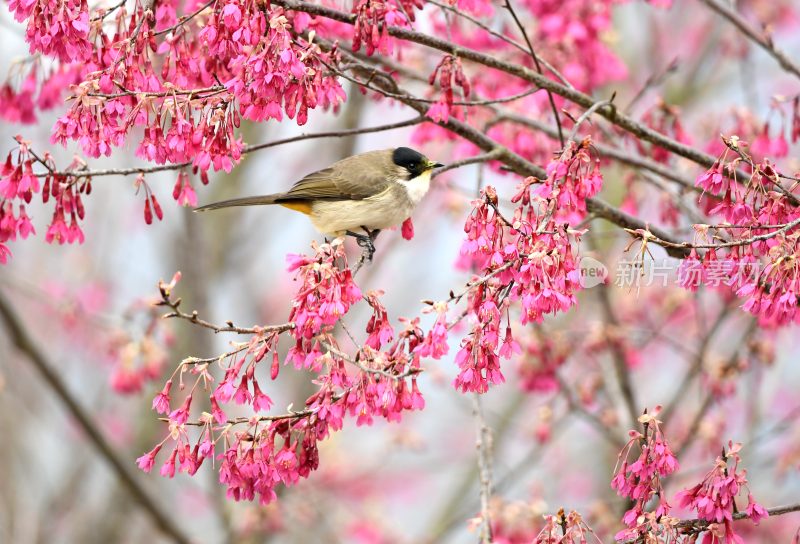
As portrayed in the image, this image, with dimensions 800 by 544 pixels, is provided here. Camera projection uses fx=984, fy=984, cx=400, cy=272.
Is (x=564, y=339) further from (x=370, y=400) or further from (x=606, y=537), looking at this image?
(x=370, y=400)

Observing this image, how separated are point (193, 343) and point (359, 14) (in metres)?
4.24

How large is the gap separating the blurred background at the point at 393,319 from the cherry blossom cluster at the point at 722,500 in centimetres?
151

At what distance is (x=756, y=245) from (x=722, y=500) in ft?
2.52

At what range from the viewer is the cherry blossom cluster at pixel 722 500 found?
2.83 metres

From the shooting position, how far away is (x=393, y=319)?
9.97 m

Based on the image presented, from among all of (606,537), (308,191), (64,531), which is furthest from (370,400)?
(64,531)

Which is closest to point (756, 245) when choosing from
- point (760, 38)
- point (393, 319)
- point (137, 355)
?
point (760, 38)

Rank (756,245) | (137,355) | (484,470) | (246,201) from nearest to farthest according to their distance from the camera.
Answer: (756,245) < (484,470) < (246,201) < (137,355)

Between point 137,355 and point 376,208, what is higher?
point 376,208

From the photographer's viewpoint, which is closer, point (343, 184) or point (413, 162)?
point (343, 184)

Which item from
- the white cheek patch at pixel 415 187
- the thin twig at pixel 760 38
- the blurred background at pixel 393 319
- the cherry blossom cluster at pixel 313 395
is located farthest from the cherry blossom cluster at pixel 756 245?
the white cheek patch at pixel 415 187

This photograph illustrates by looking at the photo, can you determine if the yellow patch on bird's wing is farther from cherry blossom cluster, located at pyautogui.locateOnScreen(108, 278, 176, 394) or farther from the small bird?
cherry blossom cluster, located at pyautogui.locateOnScreen(108, 278, 176, 394)

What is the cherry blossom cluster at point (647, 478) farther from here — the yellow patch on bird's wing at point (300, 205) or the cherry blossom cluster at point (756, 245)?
the yellow patch on bird's wing at point (300, 205)

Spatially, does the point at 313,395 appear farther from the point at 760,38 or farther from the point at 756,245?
the point at 760,38
